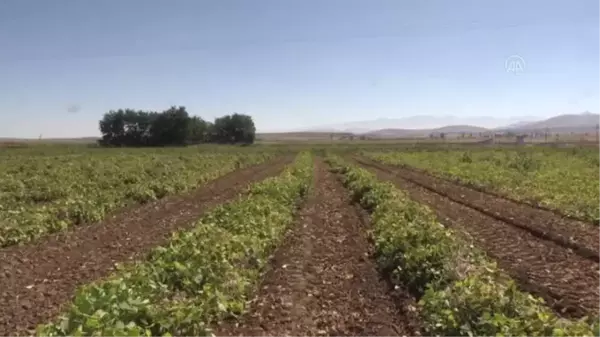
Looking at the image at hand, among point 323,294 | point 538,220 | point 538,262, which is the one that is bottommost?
point 538,220

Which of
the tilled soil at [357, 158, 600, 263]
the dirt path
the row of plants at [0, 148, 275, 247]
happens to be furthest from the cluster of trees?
the dirt path

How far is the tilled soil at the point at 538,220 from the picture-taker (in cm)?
1250

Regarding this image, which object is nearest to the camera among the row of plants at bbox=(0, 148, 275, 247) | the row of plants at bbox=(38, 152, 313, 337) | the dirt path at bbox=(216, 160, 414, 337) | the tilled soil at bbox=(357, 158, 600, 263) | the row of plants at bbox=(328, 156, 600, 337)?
the row of plants at bbox=(38, 152, 313, 337)

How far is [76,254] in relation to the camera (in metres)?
12.3

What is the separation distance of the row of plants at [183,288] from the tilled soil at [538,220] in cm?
644

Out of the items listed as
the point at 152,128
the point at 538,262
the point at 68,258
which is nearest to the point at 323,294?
the point at 538,262

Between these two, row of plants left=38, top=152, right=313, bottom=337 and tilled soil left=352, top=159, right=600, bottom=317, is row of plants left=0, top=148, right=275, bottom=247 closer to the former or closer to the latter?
row of plants left=38, top=152, right=313, bottom=337

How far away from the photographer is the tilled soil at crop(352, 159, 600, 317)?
8273 millimetres

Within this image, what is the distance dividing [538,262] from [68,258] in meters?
9.48

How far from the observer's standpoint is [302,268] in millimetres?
10531

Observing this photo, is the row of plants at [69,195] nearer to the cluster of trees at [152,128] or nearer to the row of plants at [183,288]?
the row of plants at [183,288]

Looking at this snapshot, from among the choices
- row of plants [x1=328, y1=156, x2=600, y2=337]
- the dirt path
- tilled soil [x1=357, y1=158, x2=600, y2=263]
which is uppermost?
row of plants [x1=328, y1=156, x2=600, y2=337]

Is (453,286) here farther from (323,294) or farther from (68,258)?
(68,258)

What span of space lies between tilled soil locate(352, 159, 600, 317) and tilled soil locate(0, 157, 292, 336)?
730 centimetres
